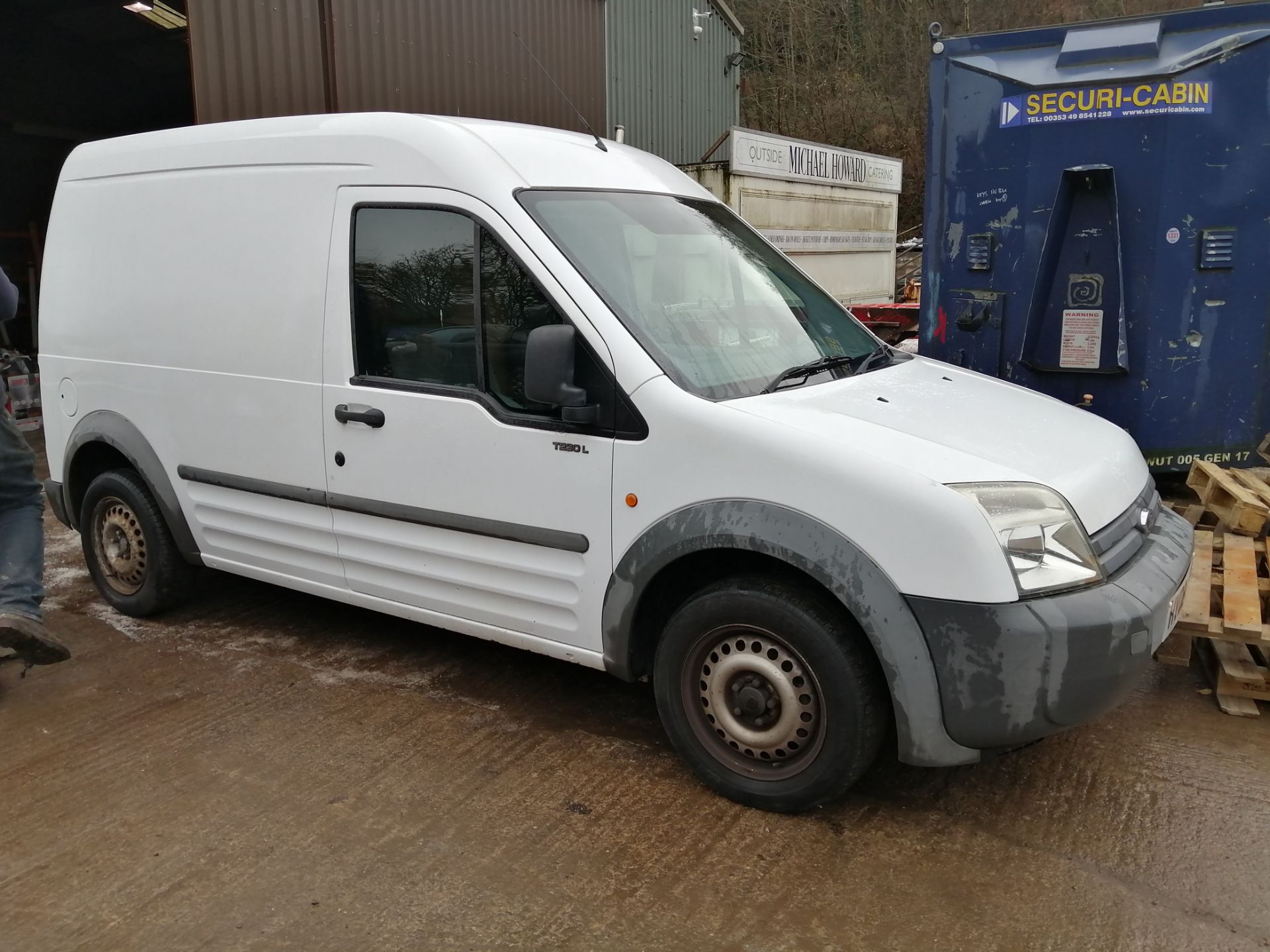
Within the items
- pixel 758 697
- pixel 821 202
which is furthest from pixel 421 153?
pixel 821 202

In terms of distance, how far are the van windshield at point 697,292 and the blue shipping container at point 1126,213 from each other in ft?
6.70

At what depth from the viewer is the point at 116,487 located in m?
5.04

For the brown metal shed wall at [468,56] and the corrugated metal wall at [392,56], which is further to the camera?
the brown metal shed wall at [468,56]

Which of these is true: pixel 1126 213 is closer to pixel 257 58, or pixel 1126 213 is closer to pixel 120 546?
pixel 120 546

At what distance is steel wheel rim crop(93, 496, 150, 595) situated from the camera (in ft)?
16.6

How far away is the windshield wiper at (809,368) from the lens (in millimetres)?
3459

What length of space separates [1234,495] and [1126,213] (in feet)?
5.82

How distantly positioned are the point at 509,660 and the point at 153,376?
208cm

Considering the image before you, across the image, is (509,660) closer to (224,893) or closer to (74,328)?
(224,893)

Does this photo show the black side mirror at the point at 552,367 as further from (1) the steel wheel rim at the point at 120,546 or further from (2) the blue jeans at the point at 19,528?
(1) the steel wheel rim at the point at 120,546

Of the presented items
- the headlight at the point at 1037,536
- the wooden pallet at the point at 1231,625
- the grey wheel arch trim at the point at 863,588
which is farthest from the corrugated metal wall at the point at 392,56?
the wooden pallet at the point at 1231,625

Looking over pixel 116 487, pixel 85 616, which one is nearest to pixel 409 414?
pixel 116 487

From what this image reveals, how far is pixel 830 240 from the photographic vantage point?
15820 millimetres

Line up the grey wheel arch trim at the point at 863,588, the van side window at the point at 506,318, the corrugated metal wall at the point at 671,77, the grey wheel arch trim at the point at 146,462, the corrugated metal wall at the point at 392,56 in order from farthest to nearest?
the corrugated metal wall at the point at 671,77 → the corrugated metal wall at the point at 392,56 → the grey wheel arch trim at the point at 146,462 → the van side window at the point at 506,318 → the grey wheel arch trim at the point at 863,588
